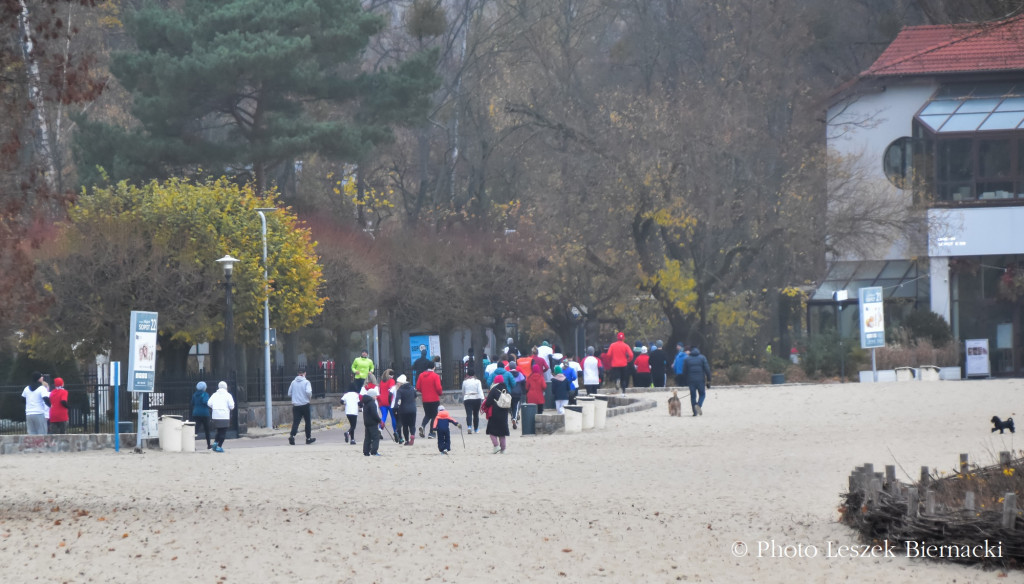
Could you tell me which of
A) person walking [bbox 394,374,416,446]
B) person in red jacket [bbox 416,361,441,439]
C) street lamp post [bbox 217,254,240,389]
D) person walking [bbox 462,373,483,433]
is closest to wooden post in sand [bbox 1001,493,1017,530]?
person walking [bbox 394,374,416,446]

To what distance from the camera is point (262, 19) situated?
4888cm

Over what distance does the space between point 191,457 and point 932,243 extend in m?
36.3

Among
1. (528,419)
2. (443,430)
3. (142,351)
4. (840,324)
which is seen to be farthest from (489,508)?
(840,324)

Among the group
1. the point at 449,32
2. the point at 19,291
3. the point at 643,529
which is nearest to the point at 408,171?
the point at 449,32

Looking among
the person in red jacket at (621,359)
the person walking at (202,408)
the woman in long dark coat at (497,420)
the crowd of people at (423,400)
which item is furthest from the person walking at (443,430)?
the person in red jacket at (621,359)

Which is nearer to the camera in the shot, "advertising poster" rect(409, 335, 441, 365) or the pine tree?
the pine tree

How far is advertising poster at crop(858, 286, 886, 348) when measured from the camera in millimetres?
43281

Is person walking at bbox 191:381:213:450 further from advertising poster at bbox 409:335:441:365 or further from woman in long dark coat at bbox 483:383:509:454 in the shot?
advertising poster at bbox 409:335:441:365

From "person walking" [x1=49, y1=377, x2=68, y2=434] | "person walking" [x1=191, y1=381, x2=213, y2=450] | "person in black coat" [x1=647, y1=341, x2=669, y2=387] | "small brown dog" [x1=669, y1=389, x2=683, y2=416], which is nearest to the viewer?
"person walking" [x1=191, y1=381, x2=213, y2=450]

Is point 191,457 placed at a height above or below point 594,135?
below

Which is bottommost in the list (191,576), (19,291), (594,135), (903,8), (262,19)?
(191,576)

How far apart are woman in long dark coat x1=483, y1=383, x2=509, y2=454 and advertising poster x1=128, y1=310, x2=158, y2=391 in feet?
23.7

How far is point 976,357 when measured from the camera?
156ft

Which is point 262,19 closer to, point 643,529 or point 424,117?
point 424,117
